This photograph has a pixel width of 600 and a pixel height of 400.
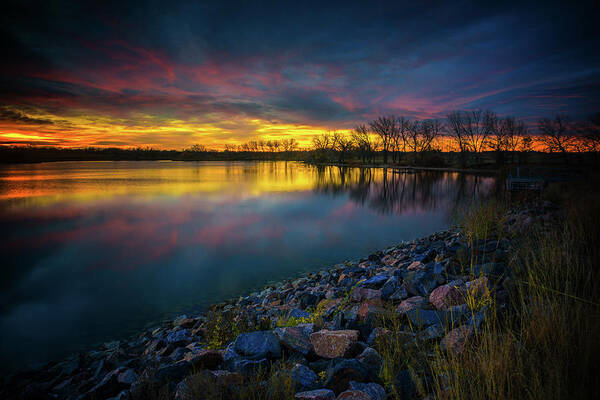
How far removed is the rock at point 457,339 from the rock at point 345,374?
2.87ft

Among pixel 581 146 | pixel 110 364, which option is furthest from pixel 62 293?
pixel 581 146

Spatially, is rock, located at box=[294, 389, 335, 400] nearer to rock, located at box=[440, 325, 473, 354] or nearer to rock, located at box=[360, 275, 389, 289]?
rock, located at box=[440, 325, 473, 354]

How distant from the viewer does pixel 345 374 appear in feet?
9.07

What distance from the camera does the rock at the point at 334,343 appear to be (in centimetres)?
325

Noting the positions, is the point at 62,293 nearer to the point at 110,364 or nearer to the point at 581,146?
the point at 110,364

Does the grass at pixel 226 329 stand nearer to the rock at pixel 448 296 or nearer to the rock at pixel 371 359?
the rock at pixel 371 359

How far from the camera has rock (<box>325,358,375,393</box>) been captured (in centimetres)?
270

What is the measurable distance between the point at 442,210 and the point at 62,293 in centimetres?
2058

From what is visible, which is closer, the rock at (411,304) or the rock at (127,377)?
the rock at (127,377)

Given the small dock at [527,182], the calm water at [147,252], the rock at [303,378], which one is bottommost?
the calm water at [147,252]

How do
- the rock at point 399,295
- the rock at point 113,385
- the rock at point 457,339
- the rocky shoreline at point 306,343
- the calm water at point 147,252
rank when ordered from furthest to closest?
the calm water at point 147,252, the rock at point 399,295, the rock at point 113,385, the rock at point 457,339, the rocky shoreline at point 306,343

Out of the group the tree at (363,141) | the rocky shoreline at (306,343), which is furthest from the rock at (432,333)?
the tree at (363,141)

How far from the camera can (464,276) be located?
5152mm

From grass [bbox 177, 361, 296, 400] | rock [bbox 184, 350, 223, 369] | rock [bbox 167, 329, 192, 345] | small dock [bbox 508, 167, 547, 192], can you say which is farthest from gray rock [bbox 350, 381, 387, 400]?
small dock [bbox 508, 167, 547, 192]
